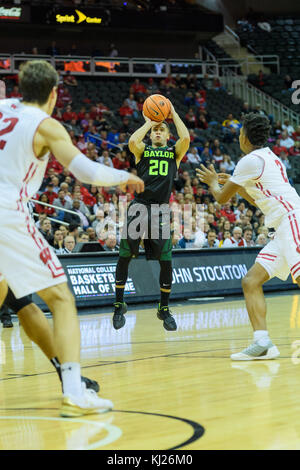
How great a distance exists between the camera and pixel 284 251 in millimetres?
6434

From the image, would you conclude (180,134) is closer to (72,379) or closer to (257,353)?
(257,353)

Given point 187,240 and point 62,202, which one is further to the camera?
point 187,240

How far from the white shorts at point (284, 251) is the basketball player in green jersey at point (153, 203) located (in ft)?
7.52

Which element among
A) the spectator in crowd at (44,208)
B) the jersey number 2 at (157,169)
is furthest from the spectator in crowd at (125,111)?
the jersey number 2 at (157,169)

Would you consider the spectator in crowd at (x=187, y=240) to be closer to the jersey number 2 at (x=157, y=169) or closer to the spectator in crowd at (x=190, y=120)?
the jersey number 2 at (x=157, y=169)

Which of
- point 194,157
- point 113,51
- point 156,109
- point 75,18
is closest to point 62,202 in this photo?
point 194,157

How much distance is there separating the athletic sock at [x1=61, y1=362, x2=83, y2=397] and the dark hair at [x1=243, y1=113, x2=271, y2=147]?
3.17 metres

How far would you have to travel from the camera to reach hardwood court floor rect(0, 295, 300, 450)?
3717 millimetres

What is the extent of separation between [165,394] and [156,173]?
13.3ft

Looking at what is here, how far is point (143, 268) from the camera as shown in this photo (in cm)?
1380

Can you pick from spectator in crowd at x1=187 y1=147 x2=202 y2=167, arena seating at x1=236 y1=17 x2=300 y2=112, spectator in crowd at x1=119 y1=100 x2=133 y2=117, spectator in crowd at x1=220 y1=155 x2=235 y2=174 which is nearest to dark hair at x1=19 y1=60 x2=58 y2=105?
spectator in crowd at x1=220 y1=155 x2=235 y2=174

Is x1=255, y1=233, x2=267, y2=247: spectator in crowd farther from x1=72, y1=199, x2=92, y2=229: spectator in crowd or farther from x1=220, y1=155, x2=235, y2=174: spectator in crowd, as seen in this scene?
x1=220, y1=155, x2=235, y2=174: spectator in crowd

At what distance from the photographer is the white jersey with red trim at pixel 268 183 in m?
6.46
